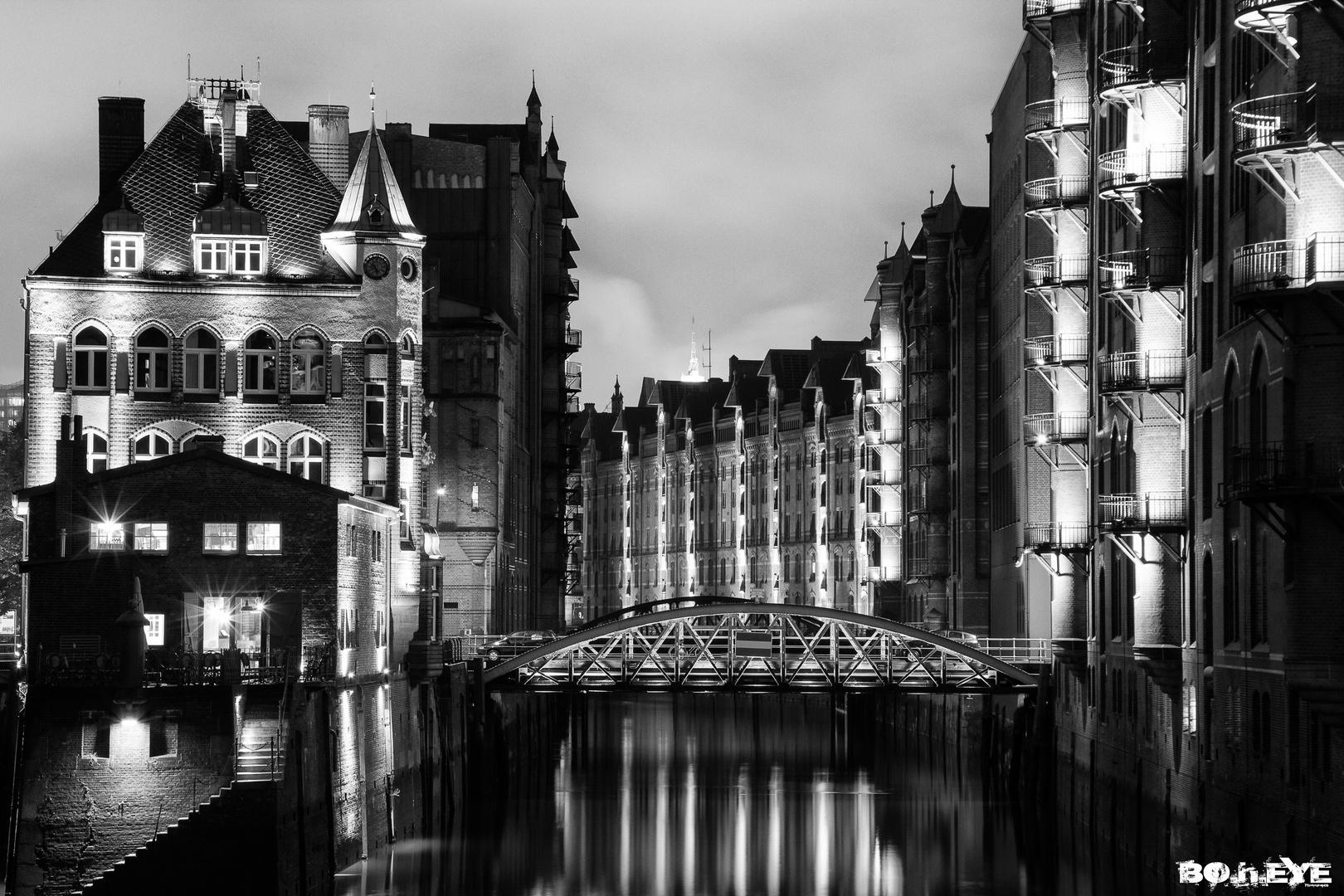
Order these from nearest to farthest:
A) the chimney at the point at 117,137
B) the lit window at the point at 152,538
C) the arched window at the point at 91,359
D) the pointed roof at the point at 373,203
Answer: the lit window at the point at 152,538 < the arched window at the point at 91,359 < the pointed roof at the point at 373,203 < the chimney at the point at 117,137

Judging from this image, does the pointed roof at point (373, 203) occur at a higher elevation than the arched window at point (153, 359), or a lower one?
higher

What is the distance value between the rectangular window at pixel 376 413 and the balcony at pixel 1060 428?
17901mm

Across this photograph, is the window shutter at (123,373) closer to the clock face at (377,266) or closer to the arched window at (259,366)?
the arched window at (259,366)

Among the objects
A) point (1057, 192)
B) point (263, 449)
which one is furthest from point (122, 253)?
point (1057, 192)

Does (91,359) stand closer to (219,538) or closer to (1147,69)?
(219,538)

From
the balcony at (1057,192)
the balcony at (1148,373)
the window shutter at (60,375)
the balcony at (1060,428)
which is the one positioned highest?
the balcony at (1057,192)

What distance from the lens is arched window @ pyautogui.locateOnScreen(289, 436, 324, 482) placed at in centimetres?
5816

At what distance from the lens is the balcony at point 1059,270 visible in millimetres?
59406

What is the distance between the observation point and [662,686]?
2434 inches

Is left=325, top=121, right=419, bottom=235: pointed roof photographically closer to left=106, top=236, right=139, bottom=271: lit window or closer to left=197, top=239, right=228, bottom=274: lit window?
left=197, top=239, right=228, bottom=274: lit window

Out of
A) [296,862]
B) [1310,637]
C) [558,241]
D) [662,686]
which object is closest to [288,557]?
[296,862]

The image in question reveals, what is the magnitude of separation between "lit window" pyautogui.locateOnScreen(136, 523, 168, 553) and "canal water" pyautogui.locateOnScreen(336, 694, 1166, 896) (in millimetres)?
7824

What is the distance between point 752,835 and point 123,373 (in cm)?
2069

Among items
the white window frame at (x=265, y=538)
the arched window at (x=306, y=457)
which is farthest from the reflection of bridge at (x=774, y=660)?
the white window frame at (x=265, y=538)
